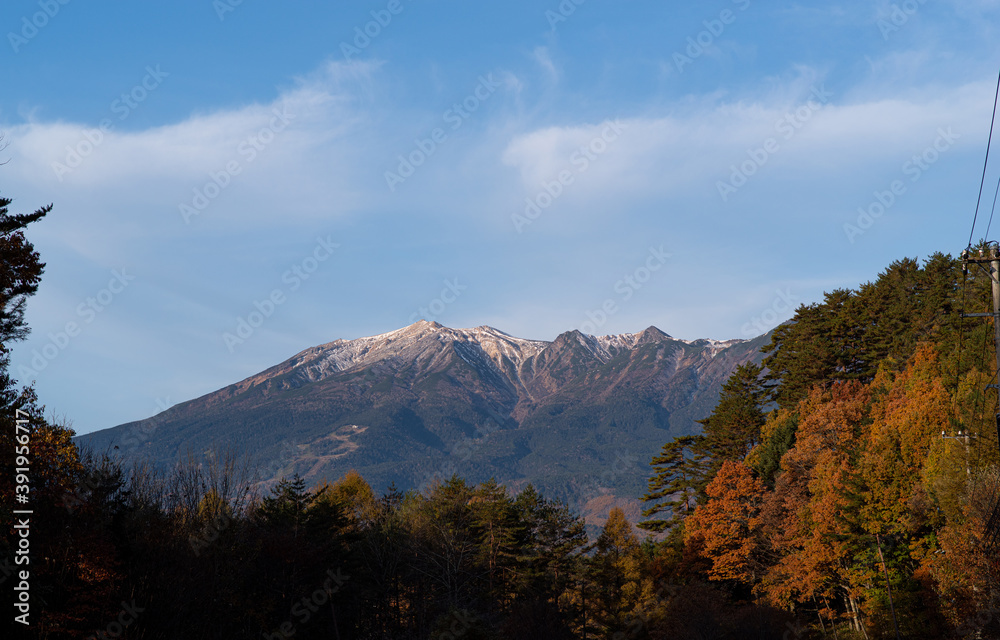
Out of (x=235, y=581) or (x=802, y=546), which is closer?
(x=235, y=581)

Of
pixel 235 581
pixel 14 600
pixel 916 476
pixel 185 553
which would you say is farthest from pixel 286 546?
pixel 916 476

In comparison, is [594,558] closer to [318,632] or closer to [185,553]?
[318,632]

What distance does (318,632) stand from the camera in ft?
207

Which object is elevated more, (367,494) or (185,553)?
(367,494)

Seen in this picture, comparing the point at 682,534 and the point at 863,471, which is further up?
the point at 863,471

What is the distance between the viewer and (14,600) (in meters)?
29.7

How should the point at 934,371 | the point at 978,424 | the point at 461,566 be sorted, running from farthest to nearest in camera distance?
the point at 461,566 → the point at 934,371 → the point at 978,424

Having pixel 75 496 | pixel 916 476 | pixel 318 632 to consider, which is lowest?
pixel 318 632

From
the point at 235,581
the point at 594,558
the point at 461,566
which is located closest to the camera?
the point at 235,581

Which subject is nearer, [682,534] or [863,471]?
[863,471]

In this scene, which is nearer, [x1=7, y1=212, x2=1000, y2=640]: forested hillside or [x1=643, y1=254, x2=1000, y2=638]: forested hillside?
[x1=7, y1=212, x2=1000, y2=640]: forested hillside

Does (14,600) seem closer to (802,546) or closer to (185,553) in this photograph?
(185,553)

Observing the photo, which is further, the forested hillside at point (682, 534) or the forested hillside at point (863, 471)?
the forested hillside at point (863, 471)

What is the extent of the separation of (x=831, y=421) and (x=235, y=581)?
47.8 m
